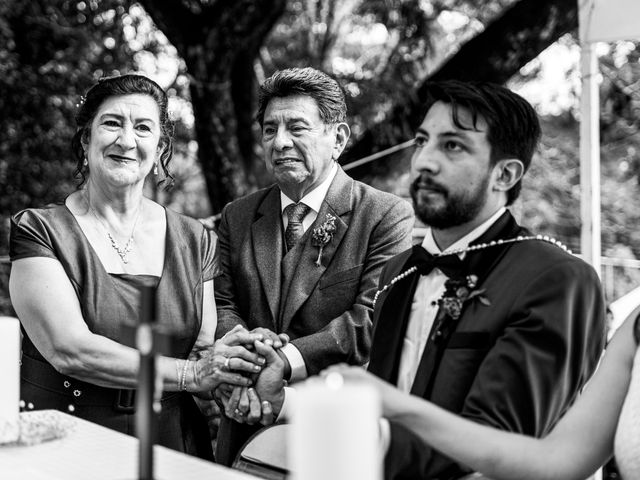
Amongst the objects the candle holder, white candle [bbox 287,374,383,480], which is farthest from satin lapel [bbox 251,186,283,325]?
white candle [bbox 287,374,383,480]

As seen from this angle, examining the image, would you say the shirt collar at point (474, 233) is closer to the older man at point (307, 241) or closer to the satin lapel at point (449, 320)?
the satin lapel at point (449, 320)

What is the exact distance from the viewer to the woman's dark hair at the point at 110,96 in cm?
323

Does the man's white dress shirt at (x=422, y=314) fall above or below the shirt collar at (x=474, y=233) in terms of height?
below

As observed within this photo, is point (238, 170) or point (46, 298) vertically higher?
point (238, 170)

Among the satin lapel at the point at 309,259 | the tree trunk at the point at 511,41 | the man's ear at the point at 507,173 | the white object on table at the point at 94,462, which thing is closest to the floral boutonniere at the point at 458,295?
the man's ear at the point at 507,173

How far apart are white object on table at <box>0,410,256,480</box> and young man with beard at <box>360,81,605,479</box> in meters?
0.47

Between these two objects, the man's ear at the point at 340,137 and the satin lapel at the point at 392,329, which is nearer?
the satin lapel at the point at 392,329

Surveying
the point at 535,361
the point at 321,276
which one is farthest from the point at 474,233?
the point at 321,276

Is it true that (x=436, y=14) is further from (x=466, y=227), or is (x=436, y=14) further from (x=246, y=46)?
(x=466, y=227)

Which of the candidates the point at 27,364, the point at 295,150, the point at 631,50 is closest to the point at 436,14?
the point at 631,50

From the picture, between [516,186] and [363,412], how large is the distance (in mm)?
1574

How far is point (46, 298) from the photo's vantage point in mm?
2875

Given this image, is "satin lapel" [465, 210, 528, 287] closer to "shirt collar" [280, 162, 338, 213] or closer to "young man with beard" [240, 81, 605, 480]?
"young man with beard" [240, 81, 605, 480]

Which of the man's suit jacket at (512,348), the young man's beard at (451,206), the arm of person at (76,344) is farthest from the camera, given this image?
the arm of person at (76,344)
